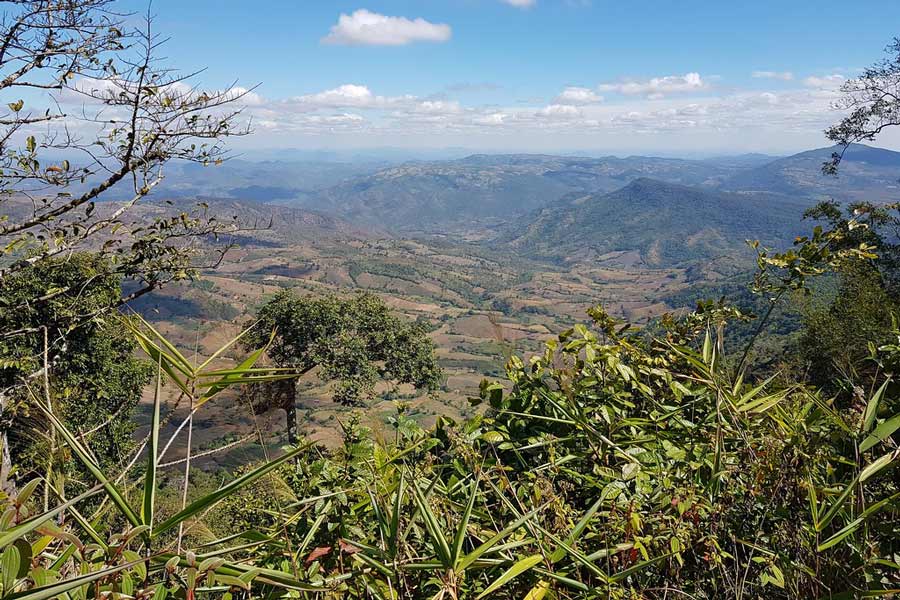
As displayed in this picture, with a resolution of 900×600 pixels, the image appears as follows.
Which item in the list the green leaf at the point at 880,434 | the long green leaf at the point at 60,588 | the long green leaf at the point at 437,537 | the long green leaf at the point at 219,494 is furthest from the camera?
the green leaf at the point at 880,434

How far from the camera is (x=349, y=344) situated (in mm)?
19000

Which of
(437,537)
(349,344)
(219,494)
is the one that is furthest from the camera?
A: (349,344)

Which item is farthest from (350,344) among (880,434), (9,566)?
(9,566)

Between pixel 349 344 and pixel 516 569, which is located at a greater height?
pixel 516 569

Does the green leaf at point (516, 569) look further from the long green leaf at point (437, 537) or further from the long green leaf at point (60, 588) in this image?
the long green leaf at point (60, 588)

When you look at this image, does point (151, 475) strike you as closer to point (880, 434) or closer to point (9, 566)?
Answer: point (9, 566)

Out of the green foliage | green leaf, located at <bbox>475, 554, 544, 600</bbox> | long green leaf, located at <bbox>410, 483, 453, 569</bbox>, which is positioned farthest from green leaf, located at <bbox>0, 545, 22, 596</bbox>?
the green foliage

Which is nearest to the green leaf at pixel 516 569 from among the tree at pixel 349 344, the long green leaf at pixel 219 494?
the long green leaf at pixel 219 494

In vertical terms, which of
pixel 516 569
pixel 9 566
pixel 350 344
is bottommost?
pixel 350 344

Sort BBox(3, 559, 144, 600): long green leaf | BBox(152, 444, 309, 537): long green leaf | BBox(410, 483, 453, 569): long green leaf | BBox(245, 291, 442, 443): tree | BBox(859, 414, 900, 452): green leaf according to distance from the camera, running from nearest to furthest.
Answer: BBox(3, 559, 144, 600): long green leaf, BBox(152, 444, 309, 537): long green leaf, BBox(410, 483, 453, 569): long green leaf, BBox(859, 414, 900, 452): green leaf, BBox(245, 291, 442, 443): tree

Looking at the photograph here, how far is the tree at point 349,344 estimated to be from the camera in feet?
59.9

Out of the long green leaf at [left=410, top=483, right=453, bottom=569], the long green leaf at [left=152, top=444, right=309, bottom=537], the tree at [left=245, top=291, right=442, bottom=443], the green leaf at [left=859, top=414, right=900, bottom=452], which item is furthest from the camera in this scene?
the tree at [left=245, top=291, right=442, bottom=443]

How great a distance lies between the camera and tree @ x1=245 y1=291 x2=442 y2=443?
59.9 feet

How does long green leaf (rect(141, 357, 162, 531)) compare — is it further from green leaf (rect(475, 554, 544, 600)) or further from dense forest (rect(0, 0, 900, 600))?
green leaf (rect(475, 554, 544, 600))
